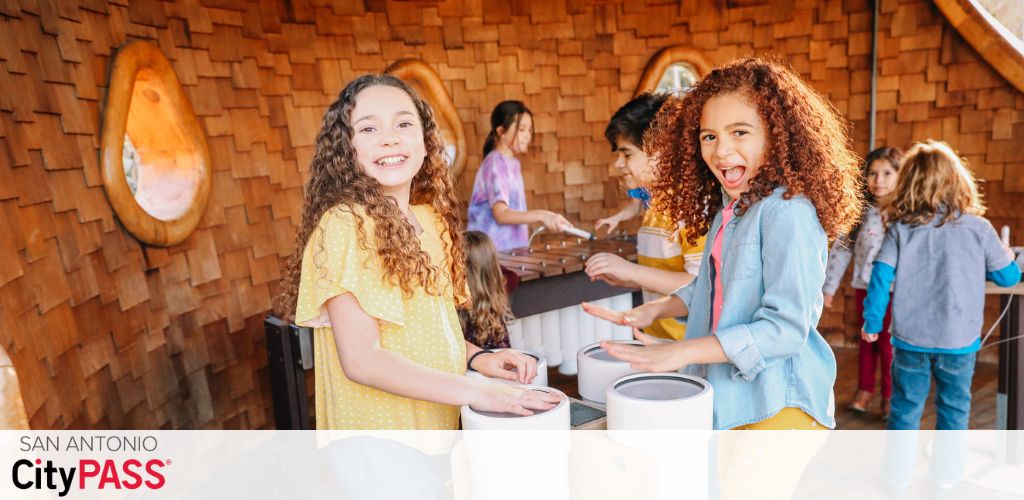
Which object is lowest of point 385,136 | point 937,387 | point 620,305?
point 937,387

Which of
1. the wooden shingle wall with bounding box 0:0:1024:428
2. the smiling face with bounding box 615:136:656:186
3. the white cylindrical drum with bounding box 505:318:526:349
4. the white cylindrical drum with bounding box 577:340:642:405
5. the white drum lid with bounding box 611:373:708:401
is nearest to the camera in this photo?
the white drum lid with bounding box 611:373:708:401

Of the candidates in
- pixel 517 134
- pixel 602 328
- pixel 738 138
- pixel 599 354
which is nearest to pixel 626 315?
pixel 599 354

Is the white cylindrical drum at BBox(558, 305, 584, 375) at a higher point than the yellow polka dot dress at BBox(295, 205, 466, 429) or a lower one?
Result: lower

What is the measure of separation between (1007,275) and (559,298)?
5.67 ft

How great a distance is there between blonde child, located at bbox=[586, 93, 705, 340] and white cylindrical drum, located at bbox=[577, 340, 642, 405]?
557 millimetres

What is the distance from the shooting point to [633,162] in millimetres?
2578

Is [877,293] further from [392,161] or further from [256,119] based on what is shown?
[256,119]

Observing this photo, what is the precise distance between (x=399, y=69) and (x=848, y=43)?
9.86ft

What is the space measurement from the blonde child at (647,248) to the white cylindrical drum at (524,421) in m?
0.86

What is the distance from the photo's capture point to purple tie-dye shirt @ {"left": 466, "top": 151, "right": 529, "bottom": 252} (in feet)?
12.8

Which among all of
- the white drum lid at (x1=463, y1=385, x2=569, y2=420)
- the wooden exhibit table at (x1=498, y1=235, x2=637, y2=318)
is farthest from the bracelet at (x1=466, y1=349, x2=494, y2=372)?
the wooden exhibit table at (x1=498, y1=235, x2=637, y2=318)

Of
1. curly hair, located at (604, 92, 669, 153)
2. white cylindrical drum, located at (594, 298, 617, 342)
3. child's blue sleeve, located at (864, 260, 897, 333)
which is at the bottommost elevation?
white cylindrical drum, located at (594, 298, 617, 342)

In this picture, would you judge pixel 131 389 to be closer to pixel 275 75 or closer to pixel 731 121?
pixel 275 75

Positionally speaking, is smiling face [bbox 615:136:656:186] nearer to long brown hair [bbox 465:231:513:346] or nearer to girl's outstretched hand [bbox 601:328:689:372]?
long brown hair [bbox 465:231:513:346]
